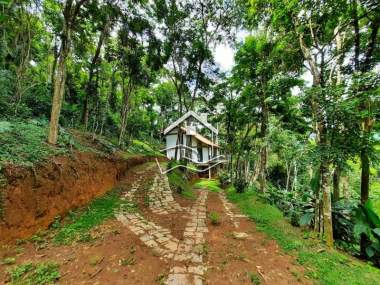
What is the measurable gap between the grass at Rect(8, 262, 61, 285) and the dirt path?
0.10 meters

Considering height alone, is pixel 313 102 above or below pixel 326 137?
above

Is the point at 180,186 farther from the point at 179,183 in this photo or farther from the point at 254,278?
the point at 254,278

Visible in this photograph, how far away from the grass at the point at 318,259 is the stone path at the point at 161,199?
266 centimetres

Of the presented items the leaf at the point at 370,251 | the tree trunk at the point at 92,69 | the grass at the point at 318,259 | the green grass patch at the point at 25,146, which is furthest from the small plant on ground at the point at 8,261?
the tree trunk at the point at 92,69

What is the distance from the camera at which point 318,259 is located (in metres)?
4.00

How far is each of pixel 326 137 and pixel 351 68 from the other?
384cm

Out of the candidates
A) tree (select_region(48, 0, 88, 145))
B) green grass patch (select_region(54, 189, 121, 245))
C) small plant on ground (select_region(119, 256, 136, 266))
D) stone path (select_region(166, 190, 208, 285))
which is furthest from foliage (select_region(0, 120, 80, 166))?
stone path (select_region(166, 190, 208, 285))

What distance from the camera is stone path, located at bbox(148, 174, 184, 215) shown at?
6.55 metres

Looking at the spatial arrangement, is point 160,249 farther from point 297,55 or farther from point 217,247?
point 297,55

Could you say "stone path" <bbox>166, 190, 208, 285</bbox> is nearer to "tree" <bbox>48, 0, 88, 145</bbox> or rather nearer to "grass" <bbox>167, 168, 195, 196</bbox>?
"grass" <bbox>167, 168, 195, 196</bbox>

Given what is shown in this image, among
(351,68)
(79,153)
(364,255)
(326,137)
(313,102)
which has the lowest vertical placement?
(364,255)

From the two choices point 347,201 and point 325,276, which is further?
point 347,201

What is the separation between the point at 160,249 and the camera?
13.1ft

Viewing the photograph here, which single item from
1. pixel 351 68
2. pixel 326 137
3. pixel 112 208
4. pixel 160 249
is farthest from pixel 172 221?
pixel 351 68
